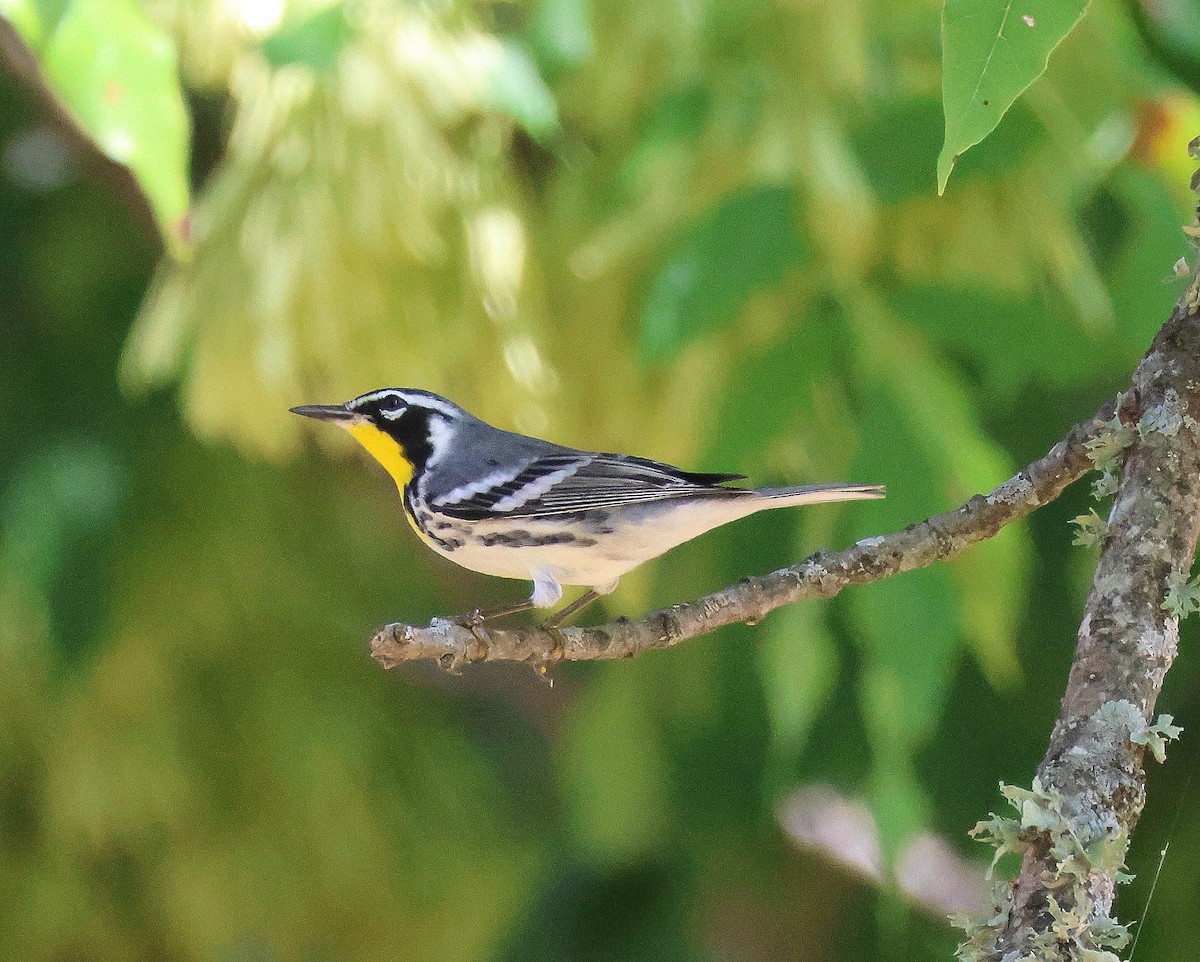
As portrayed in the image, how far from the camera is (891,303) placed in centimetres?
92

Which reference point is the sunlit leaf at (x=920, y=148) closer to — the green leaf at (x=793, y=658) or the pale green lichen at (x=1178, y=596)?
the green leaf at (x=793, y=658)

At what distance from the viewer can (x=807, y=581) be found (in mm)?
593

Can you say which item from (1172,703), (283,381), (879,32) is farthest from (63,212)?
(1172,703)

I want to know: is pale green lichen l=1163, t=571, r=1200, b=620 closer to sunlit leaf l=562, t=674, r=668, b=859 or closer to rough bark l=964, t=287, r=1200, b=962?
rough bark l=964, t=287, r=1200, b=962

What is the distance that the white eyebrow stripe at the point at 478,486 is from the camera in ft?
2.70

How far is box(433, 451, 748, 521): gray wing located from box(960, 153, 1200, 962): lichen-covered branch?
31 cm

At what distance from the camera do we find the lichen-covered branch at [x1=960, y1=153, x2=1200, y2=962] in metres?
0.39

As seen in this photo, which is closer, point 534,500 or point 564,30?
point 534,500

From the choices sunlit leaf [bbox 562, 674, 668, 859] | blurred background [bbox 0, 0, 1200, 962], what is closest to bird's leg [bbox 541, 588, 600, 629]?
blurred background [bbox 0, 0, 1200, 962]

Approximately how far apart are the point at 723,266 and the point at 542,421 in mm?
249

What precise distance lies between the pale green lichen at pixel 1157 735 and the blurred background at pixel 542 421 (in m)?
0.13

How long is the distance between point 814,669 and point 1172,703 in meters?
0.80

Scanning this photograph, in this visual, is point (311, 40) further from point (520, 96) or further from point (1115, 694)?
point (1115, 694)

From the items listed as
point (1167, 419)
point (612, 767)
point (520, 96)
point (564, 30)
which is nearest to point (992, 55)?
point (1167, 419)
